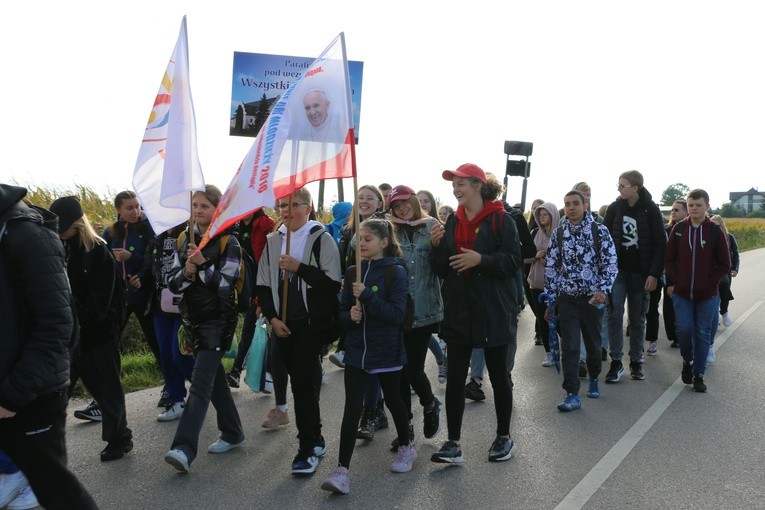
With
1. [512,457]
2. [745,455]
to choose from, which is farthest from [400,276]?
[745,455]

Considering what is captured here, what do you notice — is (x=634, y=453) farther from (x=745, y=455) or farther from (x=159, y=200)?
(x=159, y=200)

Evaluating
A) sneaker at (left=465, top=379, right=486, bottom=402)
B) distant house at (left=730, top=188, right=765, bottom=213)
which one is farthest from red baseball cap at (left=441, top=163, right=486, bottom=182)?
distant house at (left=730, top=188, right=765, bottom=213)

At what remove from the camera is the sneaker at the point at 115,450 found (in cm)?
564

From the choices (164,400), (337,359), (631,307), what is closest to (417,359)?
(164,400)

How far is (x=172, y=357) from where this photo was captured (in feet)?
21.2

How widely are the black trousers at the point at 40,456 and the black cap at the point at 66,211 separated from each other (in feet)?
7.90

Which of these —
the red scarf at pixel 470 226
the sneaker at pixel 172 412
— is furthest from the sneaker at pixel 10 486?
the red scarf at pixel 470 226

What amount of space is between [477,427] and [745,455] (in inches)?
76.5

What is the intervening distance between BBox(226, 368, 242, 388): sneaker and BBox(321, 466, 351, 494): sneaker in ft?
9.92

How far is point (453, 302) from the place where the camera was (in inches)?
229

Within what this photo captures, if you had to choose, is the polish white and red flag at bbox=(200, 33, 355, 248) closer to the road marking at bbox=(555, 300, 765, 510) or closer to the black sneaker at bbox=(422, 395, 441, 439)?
the black sneaker at bbox=(422, 395, 441, 439)

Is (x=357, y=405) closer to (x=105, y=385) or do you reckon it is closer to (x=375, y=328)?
(x=375, y=328)

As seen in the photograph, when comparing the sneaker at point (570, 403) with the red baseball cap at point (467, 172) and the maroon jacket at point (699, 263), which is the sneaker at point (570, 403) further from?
the red baseball cap at point (467, 172)

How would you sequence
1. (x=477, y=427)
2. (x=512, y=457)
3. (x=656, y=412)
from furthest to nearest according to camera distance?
1. (x=656, y=412)
2. (x=477, y=427)
3. (x=512, y=457)
